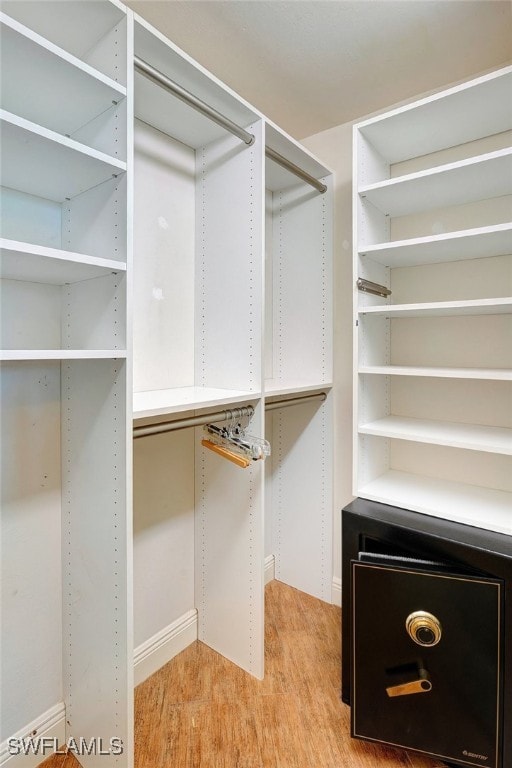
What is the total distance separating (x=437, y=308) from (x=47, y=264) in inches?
49.1

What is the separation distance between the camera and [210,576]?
A: 188cm

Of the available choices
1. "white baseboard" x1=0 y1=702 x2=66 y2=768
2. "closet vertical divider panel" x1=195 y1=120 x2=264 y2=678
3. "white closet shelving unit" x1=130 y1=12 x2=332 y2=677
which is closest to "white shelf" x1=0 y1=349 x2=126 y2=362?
"white closet shelving unit" x1=130 y1=12 x2=332 y2=677

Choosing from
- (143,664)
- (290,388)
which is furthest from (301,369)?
(143,664)

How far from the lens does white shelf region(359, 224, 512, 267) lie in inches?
53.5

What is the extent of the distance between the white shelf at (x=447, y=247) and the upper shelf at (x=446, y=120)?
45 cm

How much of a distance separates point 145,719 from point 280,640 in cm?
68

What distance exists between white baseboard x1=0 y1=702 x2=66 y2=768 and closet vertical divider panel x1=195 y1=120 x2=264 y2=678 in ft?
2.20

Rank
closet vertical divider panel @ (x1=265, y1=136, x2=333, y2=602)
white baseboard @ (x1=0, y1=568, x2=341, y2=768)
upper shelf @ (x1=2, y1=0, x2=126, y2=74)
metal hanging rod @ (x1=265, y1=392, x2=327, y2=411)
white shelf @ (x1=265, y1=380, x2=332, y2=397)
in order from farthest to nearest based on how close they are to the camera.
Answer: closet vertical divider panel @ (x1=265, y1=136, x2=333, y2=602), metal hanging rod @ (x1=265, y1=392, x2=327, y2=411), white shelf @ (x1=265, y1=380, x2=332, y2=397), white baseboard @ (x1=0, y1=568, x2=341, y2=768), upper shelf @ (x1=2, y1=0, x2=126, y2=74)

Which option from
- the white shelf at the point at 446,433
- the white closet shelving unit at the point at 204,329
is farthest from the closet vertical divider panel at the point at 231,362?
the white shelf at the point at 446,433

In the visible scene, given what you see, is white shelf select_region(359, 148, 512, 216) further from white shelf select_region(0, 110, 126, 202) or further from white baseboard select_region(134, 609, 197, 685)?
white baseboard select_region(134, 609, 197, 685)

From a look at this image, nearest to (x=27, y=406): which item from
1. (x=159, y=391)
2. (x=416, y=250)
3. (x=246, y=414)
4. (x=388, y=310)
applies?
(x=159, y=391)

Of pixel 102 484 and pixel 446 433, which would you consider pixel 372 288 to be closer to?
pixel 446 433

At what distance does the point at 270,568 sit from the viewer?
7.97 feet

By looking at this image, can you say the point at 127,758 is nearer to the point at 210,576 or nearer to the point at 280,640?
the point at 210,576
